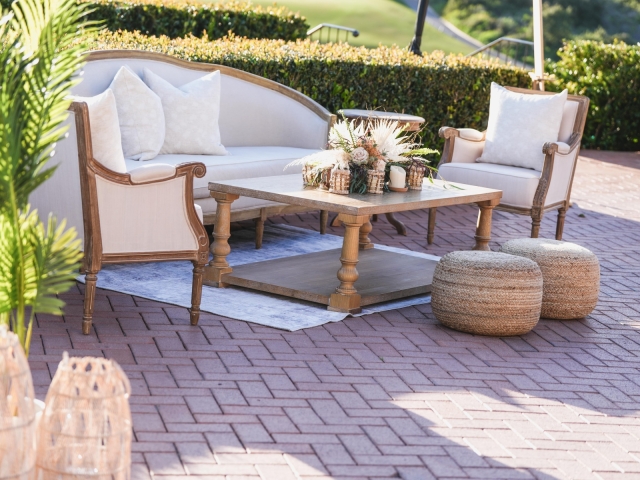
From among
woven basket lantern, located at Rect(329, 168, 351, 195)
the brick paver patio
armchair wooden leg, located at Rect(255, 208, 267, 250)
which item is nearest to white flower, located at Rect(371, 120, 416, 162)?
woven basket lantern, located at Rect(329, 168, 351, 195)

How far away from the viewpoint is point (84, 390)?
8.70ft

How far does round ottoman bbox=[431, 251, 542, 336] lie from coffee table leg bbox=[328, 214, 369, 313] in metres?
0.46

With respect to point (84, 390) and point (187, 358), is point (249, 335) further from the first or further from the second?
point (84, 390)

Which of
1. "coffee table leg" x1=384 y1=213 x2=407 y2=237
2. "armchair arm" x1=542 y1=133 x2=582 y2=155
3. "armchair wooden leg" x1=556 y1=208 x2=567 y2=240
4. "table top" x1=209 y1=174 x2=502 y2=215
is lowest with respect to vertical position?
"coffee table leg" x1=384 y1=213 x2=407 y2=237

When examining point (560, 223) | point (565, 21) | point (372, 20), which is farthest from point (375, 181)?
point (372, 20)

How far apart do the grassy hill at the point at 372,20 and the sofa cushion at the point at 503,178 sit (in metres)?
30.1

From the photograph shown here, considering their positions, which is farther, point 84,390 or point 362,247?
point 362,247

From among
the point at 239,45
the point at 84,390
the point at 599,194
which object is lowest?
the point at 599,194

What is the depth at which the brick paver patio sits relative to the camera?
356cm

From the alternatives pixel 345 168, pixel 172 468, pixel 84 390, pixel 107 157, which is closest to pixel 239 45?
pixel 345 168

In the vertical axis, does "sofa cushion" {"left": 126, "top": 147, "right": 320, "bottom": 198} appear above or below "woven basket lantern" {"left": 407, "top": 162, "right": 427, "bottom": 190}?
below

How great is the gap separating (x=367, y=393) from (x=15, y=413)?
6.29ft

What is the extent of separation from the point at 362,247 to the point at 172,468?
12.2 ft

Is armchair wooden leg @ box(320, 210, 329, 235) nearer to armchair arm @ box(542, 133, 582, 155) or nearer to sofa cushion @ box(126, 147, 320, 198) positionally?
sofa cushion @ box(126, 147, 320, 198)
